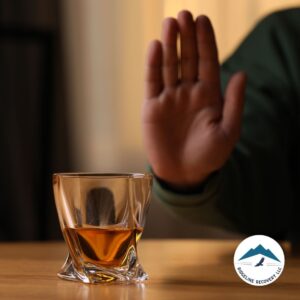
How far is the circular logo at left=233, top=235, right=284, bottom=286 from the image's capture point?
56 centimetres

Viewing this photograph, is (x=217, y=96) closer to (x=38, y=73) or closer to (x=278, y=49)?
(x=278, y=49)

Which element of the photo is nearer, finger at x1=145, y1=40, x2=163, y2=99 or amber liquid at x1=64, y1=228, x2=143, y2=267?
amber liquid at x1=64, y1=228, x2=143, y2=267

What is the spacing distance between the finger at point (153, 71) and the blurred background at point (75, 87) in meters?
1.58

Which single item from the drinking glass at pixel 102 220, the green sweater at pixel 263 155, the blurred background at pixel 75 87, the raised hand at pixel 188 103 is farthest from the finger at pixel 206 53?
the blurred background at pixel 75 87

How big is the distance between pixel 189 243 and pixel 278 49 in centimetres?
69

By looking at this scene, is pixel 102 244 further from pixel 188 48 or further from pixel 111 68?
pixel 111 68

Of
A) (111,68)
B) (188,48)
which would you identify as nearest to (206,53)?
(188,48)

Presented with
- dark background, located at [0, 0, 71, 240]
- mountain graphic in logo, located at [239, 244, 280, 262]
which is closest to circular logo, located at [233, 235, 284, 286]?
mountain graphic in logo, located at [239, 244, 280, 262]

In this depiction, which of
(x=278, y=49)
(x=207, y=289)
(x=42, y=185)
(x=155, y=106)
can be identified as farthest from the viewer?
(x=42, y=185)

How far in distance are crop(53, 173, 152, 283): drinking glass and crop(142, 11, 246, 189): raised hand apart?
32 cm

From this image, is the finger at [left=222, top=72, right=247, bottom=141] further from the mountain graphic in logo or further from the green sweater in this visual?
the mountain graphic in logo

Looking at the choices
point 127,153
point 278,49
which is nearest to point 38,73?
point 127,153

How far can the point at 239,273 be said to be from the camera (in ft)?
1.88

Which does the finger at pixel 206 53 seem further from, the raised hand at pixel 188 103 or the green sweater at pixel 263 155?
the green sweater at pixel 263 155
